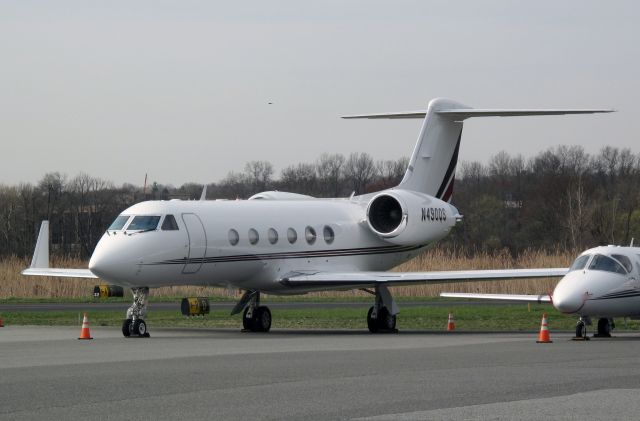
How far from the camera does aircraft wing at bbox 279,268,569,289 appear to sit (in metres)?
26.0

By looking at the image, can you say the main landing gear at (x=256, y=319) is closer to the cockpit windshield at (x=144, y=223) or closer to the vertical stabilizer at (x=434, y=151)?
the cockpit windshield at (x=144, y=223)

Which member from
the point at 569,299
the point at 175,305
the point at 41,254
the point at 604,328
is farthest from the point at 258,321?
the point at 175,305

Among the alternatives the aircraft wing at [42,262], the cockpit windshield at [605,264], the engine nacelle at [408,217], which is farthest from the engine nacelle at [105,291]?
the cockpit windshield at [605,264]

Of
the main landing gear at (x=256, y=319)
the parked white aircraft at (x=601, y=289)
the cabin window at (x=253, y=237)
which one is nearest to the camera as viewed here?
the parked white aircraft at (x=601, y=289)

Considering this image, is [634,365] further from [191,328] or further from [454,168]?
[454,168]

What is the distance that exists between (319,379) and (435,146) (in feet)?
60.1

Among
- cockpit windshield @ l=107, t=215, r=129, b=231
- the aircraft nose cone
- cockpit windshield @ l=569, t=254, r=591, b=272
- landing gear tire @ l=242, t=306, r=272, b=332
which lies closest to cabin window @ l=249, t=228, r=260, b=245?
landing gear tire @ l=242, t=306, r=272, b=332

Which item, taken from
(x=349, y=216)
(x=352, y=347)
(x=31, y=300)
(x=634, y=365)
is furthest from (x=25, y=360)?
(x=31, y=300)

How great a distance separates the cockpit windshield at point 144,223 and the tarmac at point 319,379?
3.29 metres

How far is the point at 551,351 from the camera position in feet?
63.9

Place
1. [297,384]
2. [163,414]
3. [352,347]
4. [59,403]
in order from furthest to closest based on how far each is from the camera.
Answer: [352,347], [297,384], [59,403], [163,414]

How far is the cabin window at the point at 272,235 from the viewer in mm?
28359

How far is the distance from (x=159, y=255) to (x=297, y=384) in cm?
1200

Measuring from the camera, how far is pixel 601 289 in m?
23.6
